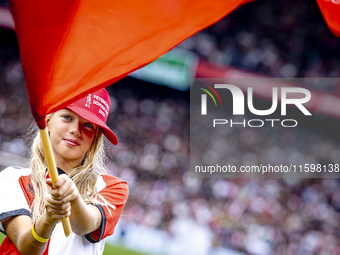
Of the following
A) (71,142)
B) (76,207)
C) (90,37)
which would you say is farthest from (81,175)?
(90,37)

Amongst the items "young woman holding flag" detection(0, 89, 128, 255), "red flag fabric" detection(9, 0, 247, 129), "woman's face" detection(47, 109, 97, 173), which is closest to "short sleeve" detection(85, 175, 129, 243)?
"young woman holding flag" detection(0, 89, 128, 255)

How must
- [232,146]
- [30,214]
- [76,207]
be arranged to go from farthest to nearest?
[232,146]
[30,214]
[76,207]

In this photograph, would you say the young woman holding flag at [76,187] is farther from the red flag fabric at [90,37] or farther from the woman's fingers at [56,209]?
the red flag fabric at [90,37]

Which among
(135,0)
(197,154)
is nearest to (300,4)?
(197,154)

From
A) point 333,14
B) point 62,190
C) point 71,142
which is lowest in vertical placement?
point 62,190

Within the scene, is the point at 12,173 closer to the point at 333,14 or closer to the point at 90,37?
the point at 90,37

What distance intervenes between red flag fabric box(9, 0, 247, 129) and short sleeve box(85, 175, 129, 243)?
1.93 ft

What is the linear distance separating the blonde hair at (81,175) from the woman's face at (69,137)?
0.12 feet

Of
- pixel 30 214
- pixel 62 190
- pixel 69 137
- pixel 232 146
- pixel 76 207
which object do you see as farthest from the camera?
pixel 232 146

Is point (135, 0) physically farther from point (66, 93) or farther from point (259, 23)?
point (259, 23)

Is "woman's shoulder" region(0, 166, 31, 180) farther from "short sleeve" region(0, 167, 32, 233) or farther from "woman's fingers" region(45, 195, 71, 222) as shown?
"woman's fingers" region(45, 195, 71, 222)

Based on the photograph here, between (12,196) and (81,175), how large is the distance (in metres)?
0.26

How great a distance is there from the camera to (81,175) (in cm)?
150

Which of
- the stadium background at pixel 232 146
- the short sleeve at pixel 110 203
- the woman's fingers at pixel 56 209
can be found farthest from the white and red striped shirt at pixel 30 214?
the stadium background at pixel 232 146
